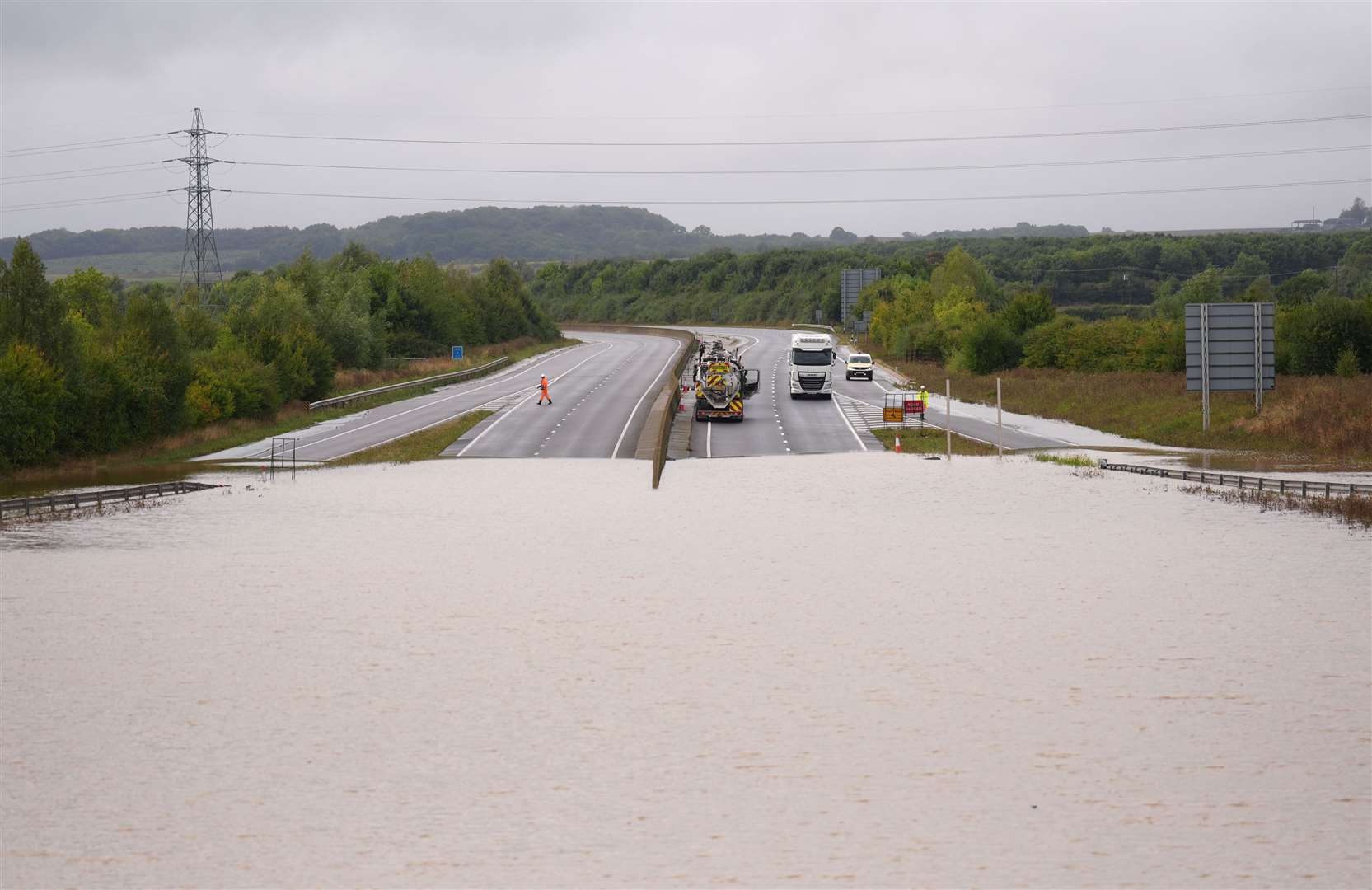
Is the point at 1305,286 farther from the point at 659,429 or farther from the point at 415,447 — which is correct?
the point at 415,447

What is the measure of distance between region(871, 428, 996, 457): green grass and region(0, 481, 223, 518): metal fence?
28.4 m

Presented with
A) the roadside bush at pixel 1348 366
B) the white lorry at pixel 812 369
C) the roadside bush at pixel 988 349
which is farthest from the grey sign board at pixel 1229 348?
the roadside bush at pixel 988 349

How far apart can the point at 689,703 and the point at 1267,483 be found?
29.5m

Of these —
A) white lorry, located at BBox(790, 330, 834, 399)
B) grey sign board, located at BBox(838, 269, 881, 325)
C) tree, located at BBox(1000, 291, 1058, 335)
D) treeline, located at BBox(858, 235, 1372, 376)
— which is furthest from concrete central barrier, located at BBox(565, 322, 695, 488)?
grey sign board, located at BBox(838, 269, 881, 325)

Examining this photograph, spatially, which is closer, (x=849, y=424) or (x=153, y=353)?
(x=153, y=353)

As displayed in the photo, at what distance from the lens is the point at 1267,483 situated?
149 feet

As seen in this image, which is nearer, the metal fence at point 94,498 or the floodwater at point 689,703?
the floodwater at point 689,703

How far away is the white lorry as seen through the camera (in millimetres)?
79875

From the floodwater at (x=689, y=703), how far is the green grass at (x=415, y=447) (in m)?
15.8

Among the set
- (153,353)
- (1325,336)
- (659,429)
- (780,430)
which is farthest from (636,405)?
(1325,336)

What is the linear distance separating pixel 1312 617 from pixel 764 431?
39168mm

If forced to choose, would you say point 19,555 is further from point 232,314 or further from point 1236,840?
point 232,314

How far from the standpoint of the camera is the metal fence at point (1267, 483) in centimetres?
4359

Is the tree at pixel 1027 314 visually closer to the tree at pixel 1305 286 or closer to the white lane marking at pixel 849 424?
the white lane marking at pixel 849 424
